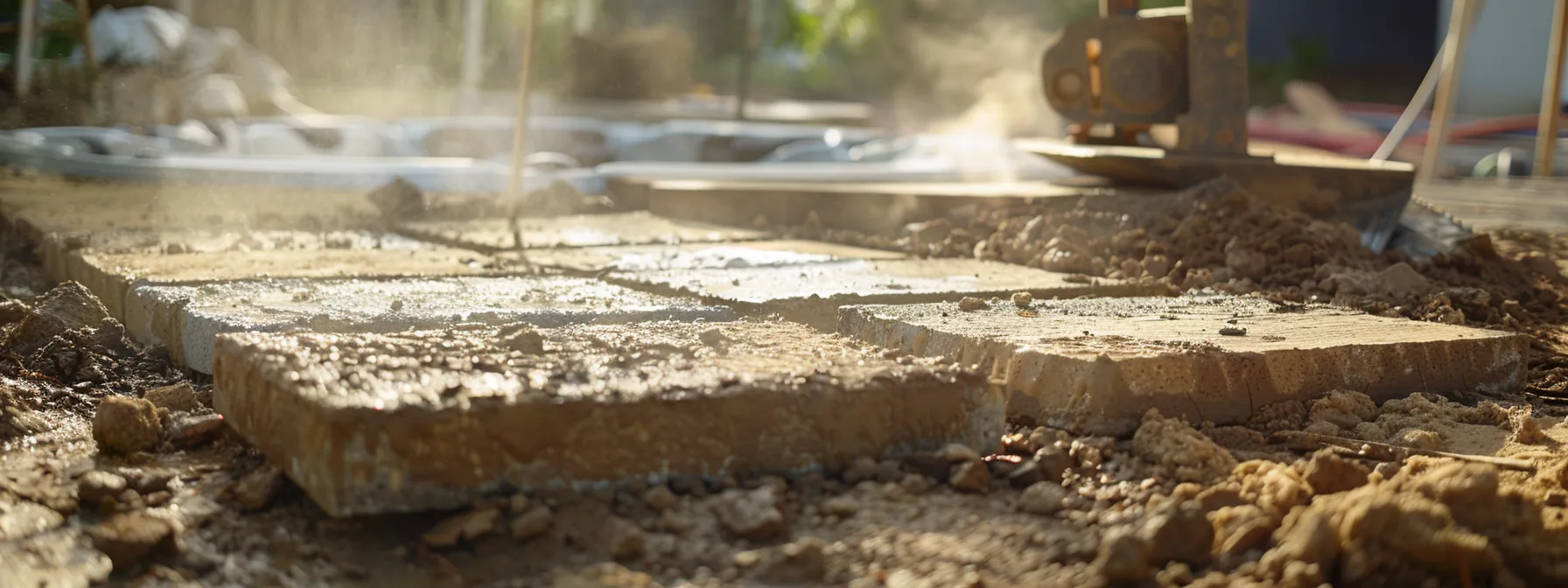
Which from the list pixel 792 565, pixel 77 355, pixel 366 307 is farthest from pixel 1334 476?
pixel 77 355

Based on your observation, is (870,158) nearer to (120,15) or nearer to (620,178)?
(620,178)

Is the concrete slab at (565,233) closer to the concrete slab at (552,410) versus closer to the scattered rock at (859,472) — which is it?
the concrete slab at (552,410)

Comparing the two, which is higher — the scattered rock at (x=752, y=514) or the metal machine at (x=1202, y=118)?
the metal machine at (x=1202, y=118)

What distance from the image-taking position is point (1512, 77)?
46.6ft

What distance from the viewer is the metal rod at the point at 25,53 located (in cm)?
883

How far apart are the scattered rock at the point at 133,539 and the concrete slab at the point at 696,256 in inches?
64.4

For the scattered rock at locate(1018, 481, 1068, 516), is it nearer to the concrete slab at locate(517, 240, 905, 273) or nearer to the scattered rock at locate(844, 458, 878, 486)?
the scattered rock at locate(844, 458, 878, 486)

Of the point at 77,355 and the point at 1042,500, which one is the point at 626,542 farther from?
the point at 77,355

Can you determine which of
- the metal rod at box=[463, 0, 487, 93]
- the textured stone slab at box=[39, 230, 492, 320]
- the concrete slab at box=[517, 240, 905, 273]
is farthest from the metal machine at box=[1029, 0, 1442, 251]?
the metal rod at box=[463, 0, 487, 93]

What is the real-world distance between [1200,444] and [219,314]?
1561 mm

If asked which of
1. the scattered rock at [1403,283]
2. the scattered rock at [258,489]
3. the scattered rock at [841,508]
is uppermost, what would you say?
the scattered rock at [1403,283]

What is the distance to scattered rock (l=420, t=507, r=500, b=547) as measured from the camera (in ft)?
5.39

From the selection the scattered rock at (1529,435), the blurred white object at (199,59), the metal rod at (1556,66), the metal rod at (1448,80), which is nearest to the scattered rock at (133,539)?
the scattered rock at (1529,435)

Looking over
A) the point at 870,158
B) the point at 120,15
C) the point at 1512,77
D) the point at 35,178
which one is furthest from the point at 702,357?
the point at 1512,77
